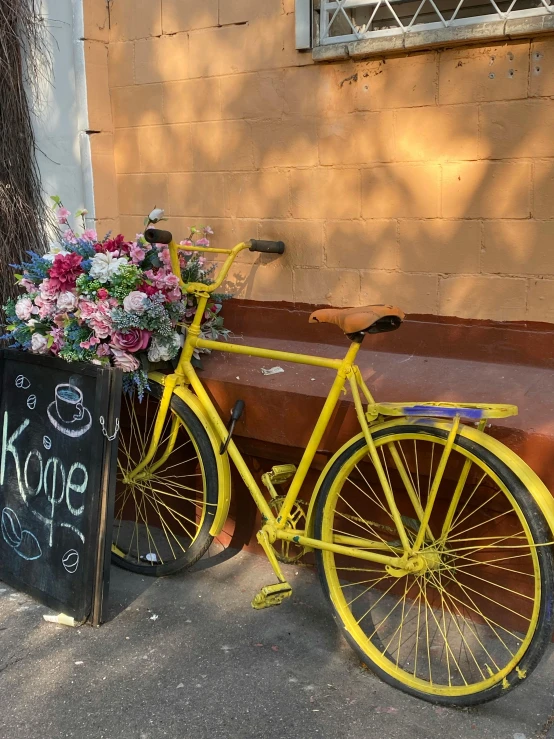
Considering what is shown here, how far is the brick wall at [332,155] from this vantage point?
316cm

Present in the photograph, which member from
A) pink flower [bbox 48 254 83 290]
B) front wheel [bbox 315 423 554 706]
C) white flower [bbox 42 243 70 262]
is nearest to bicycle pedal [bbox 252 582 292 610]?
front wheel [bbox 315 423 554 706]

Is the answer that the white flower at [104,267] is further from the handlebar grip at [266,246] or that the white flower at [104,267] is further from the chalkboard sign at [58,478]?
the handlebar grip at [266,246]

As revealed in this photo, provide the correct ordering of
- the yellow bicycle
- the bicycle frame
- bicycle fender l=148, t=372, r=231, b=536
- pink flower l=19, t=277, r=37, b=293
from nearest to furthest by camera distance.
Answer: the yellow bicycle, the bicycle frame, bicycle fender l=148, t=372, r=231, b=536, pink flower l=19, t=277, r=37, b=293

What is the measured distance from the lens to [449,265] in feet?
11.0

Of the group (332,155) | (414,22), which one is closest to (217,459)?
(332,155)

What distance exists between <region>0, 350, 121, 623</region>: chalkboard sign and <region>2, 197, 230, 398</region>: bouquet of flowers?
0.41ft

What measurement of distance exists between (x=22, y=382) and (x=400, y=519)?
1.80 metres

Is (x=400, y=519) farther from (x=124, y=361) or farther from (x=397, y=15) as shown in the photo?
(x=397, y=15)

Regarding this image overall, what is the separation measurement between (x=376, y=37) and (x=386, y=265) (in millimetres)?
A: 990

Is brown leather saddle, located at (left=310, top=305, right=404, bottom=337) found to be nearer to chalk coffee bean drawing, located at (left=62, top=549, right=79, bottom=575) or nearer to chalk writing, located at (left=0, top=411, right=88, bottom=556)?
chalk writing, located at (left=0, top=411, right=88, bottom=556)

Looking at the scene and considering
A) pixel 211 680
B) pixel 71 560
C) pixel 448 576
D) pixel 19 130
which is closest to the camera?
pixel 211 680

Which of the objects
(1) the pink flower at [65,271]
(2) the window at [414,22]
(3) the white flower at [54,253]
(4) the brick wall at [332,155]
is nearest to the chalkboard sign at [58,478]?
(1) the pink flower at [65,271]

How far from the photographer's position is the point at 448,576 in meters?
3.08

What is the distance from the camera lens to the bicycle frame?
2.70 m
